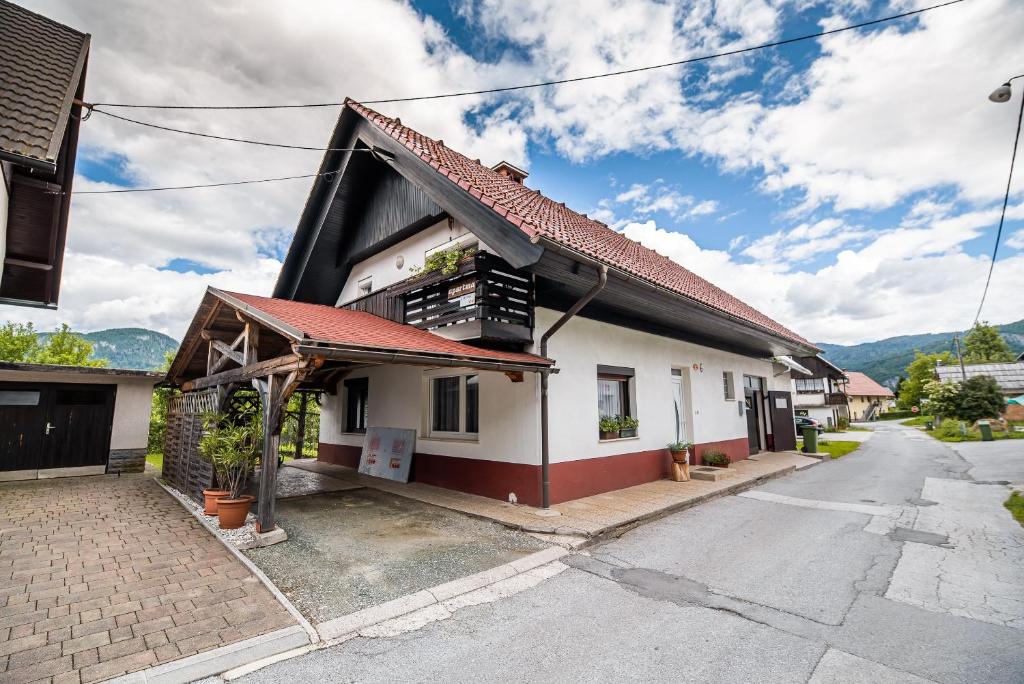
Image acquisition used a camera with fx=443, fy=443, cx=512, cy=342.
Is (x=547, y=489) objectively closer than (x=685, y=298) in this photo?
Yes

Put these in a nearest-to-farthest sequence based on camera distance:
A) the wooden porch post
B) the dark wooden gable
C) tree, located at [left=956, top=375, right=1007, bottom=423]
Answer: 1. the wooden porch post
2. the dark wooden gable
3. tree, located at [left=956, top=375, right=1007, bottom=423]

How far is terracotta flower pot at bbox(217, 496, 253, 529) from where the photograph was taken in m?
5.62

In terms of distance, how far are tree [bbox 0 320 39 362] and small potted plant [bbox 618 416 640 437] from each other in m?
31.2

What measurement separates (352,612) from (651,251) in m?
12.8

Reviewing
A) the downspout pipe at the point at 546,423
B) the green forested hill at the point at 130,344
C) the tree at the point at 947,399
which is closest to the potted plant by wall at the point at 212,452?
the downspout pipe at the point at 546,423

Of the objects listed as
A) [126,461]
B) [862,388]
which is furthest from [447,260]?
[862,388]

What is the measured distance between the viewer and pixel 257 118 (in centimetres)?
706

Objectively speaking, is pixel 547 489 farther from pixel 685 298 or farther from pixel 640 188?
pixel 640 188

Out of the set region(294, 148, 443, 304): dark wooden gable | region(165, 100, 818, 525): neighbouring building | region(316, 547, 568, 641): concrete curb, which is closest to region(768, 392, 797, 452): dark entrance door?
region(165, 100, 818, 525): neighbouring building

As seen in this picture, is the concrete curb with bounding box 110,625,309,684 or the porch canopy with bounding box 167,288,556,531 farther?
the porch canopy with bounding box 167,288,556,531

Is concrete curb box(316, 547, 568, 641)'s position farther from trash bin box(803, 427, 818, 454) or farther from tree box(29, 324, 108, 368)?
tree box(29, 324, 108, 368)

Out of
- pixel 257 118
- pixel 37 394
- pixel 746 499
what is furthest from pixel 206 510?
pixel 746 499

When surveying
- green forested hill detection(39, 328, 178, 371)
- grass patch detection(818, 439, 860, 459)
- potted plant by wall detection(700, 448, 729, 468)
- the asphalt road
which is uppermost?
green forested hill detection(39, 328, 178, 371)

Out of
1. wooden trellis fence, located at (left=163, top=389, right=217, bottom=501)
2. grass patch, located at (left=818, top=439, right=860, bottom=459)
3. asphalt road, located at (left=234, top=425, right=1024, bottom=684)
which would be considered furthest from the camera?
grass patch, located at (left=818, top=439, right=860, bottom=459)
